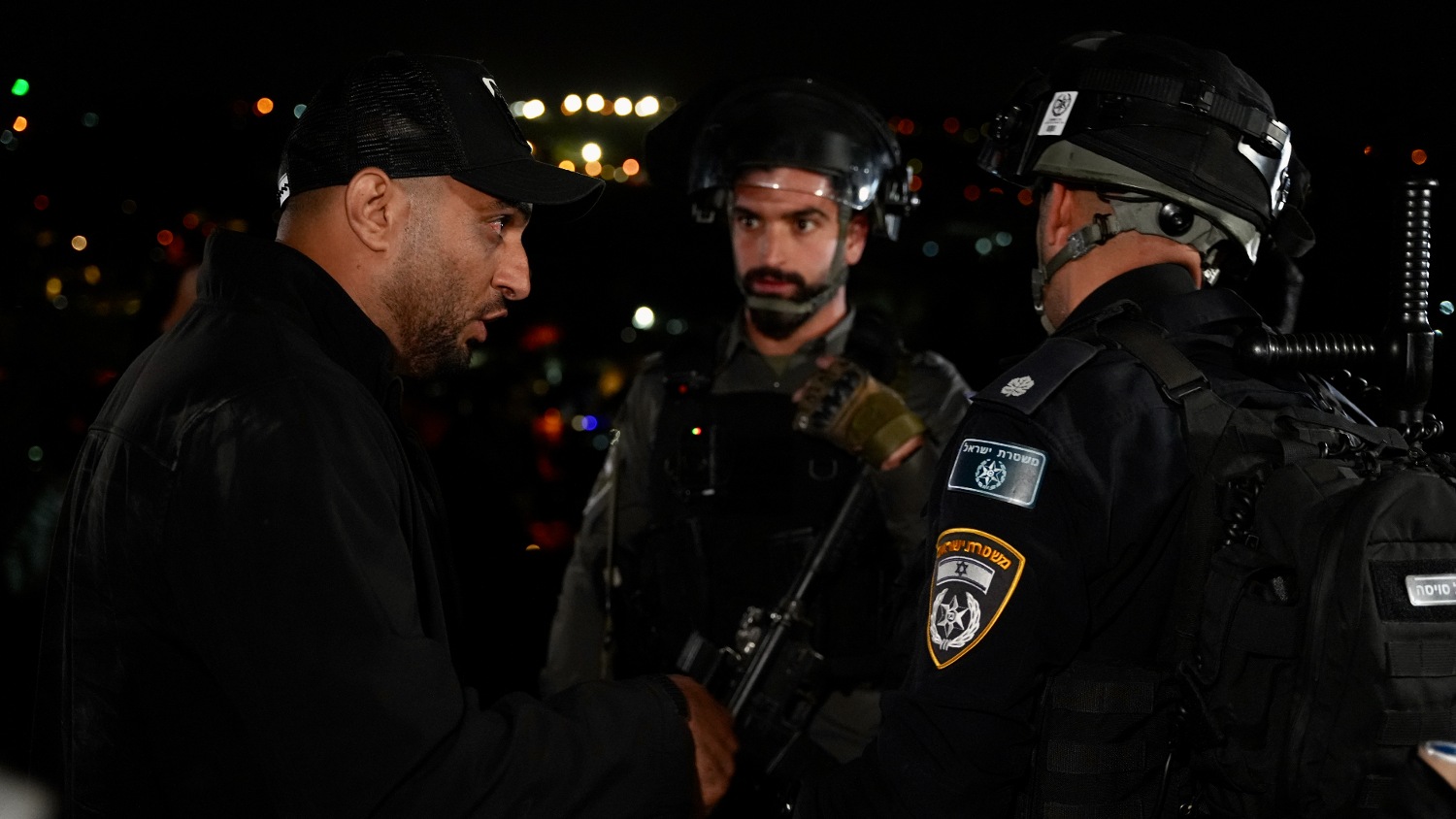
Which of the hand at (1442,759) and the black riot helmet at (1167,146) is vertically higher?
the black riot helmet at (1167,146)

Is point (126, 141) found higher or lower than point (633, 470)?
higher

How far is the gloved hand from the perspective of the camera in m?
3.16

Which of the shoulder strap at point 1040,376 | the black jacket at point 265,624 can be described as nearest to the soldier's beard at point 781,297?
the shoulder strap at point 1040,376

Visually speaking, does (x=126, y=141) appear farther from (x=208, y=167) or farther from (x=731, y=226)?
(x=731, y=226)

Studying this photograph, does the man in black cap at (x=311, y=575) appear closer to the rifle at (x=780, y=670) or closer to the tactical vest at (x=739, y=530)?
the rifle at (x=780, y=670)

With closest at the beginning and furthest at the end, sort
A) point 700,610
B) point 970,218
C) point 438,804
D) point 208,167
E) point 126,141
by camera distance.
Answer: point 438,804
point 700,610
point 126,141
point 208,167
point 970,218

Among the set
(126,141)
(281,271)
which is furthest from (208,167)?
(281,271)

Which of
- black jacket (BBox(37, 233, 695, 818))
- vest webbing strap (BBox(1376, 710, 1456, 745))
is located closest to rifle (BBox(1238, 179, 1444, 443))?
vest webbing strap (BBox(1376, 710, 1456, 745))

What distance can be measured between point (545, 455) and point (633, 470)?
6497 mm

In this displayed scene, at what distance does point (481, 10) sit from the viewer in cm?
450

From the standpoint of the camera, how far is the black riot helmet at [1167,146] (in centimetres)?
212

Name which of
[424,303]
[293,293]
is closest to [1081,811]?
[424,303]

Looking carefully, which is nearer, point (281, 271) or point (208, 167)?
point (281, 271)

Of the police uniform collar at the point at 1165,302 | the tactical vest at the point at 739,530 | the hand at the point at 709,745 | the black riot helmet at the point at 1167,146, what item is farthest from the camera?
the tactical vest at the point at 739,530
